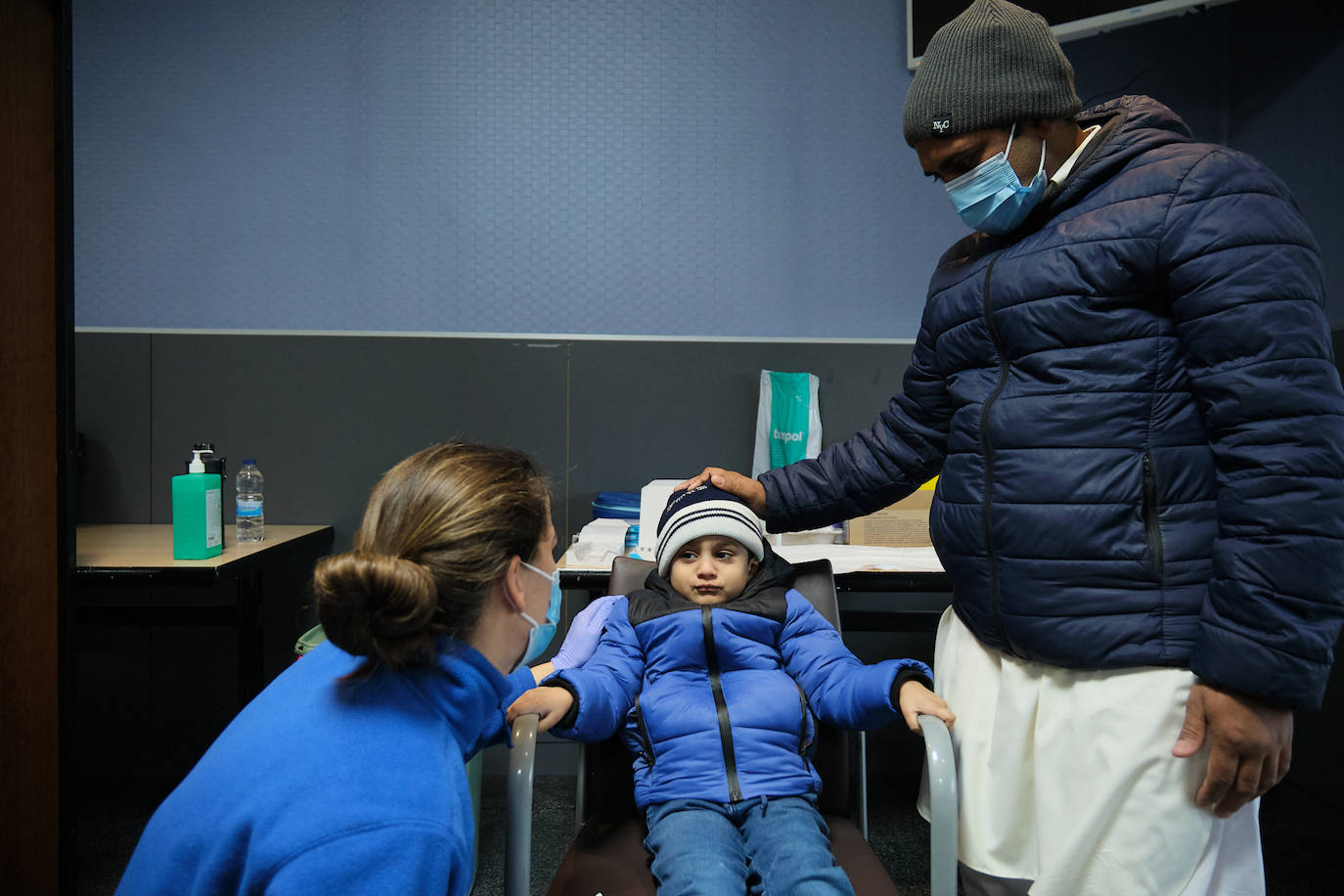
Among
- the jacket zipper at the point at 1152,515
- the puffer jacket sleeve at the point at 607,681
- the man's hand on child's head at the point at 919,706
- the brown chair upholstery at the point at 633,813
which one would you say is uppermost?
the jacket zipper at the point at 1152,515

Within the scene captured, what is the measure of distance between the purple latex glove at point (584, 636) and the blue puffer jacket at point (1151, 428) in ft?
2.66

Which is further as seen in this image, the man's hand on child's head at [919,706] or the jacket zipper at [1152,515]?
the man's hand on child's head at [919,706]

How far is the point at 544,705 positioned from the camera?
1.35 metres

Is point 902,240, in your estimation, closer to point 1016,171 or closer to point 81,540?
point 1016,171

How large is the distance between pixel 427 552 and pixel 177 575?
1.54m

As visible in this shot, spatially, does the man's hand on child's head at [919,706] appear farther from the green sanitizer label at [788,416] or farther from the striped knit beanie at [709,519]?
the green sanitizer label at [788,416]

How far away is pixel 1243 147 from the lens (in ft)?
8.95

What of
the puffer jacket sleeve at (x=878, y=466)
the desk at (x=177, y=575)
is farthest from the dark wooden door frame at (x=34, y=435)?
the puffer jacket sleeve at (x=878, y=466)

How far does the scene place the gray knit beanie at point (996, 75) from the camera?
110 centimetres

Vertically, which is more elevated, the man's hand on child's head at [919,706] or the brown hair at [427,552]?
the brown hair at [427,552]

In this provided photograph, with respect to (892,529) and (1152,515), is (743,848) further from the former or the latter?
(892,529)

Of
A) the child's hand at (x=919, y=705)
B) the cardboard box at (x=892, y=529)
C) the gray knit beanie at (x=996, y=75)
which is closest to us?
the gray knit beanie at (x=996, y=75)

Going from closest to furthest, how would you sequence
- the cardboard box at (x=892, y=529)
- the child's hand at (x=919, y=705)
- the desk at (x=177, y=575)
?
the child's hand at (x=919, y=705) → the desk at (x=177, y=575) → the cardboard box at (x=892, y=529)

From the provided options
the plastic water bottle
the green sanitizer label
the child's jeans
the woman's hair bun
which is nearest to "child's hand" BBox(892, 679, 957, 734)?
the child's jeans
